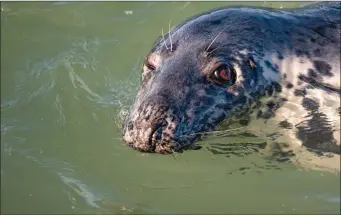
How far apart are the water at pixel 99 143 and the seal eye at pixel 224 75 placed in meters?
0.52

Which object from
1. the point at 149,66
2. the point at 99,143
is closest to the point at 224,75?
the point at 149,66

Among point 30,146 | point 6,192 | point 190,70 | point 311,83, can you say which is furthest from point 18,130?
point 311,83

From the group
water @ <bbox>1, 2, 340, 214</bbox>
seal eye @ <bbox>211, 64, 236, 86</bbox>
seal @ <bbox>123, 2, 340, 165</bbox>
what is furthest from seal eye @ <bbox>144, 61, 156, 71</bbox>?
water @ <bbox>1, 2, 340, 214</bbox>

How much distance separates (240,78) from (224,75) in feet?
0.35

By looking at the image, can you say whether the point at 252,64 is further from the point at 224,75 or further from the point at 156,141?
the point at 156,141

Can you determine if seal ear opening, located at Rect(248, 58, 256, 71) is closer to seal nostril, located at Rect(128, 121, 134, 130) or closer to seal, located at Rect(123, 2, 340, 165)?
seal, located at Rect(123, 2, 340, 165)

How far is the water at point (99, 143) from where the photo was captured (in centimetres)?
457

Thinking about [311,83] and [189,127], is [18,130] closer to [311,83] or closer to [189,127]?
[189,127]

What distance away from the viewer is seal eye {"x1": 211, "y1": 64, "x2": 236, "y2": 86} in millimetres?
3518

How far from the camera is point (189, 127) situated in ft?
11.2

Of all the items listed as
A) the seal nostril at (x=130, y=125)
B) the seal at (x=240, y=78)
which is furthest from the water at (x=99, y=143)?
the seal nostril at (x=130, y=125)

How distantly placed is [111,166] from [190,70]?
1.93 meters

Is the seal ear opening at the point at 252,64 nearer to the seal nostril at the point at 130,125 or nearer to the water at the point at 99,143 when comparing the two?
the water at the point at 99,143

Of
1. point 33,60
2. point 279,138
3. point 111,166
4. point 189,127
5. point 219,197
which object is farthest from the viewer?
point 33,60
